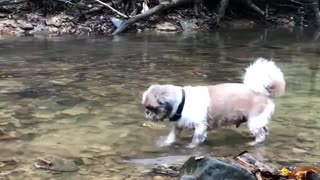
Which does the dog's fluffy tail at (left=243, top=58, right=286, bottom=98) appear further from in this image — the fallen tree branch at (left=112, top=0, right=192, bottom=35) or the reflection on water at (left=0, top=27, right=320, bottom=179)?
the fallen tree branch at (left=112, top=0, right=192, bottom=35)

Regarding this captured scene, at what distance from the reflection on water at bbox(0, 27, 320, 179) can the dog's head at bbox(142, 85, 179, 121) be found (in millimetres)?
374

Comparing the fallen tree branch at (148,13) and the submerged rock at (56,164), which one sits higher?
the fallen tree branch at (148,13)

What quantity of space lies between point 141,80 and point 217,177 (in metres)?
4.68

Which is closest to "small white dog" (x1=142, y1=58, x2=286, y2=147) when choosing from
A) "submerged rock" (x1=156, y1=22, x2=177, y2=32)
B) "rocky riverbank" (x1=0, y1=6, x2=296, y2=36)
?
"rocky riverbank" (x1=0, y1=6, x2=296, y2=36)

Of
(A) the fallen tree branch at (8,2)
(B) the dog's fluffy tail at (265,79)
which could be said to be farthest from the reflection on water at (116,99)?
(A) the fallen tree branch at (8,2)

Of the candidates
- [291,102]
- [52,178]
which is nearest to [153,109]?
[52,178]

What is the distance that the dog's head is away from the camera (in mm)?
4605

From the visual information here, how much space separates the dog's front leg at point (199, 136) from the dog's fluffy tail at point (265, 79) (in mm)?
593

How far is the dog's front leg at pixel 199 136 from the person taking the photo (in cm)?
488

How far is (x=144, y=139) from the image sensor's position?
5.21m

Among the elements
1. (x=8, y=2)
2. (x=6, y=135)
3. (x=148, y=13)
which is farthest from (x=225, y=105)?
(x=8, y=2)

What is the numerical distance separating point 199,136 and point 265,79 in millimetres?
777

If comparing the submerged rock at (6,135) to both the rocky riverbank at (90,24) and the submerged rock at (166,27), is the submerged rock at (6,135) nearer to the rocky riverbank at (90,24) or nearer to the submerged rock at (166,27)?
the rocky riverbank at (90,24)

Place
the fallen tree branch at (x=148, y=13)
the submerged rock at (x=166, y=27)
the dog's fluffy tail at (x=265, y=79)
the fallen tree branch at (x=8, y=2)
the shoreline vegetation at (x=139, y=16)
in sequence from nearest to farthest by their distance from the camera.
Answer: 1. the dog's fluffy tail at (x=265, y=79)
2. the fallen tree branch at (x=148, y=13)
3. the shoreline vegetation at (x=139, y=16)
4. the fallen tree branch at (x=8, y=2)
5. the submerged rock at (x=166, y=27)
